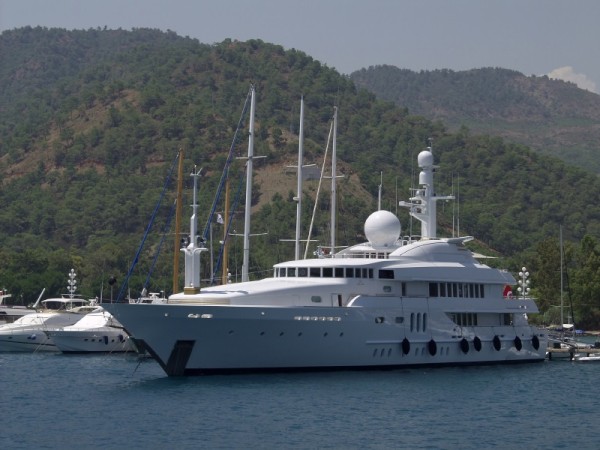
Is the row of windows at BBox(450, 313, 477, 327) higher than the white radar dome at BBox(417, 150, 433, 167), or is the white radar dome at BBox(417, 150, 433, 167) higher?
the white radar dome at BBox(417, 150, 433, 167)

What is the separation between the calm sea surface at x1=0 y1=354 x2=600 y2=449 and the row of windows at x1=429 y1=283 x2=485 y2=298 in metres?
3.60

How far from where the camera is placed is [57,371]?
193 feet

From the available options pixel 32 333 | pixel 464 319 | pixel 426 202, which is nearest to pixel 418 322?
pixel 464 319

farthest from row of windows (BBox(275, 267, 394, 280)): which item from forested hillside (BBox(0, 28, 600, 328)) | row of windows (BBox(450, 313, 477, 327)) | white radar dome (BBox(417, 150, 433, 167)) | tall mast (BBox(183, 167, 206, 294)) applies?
forested hillside (BBox(0, 28, 600, 328))

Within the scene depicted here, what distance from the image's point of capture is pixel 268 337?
165 feet

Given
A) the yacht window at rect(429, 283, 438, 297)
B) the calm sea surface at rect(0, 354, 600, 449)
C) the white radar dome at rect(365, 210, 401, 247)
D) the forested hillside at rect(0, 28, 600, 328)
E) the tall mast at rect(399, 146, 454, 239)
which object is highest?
the forested hillside at rect(0, 28, 600, 328)

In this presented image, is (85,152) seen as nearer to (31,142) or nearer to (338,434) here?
(31,142)

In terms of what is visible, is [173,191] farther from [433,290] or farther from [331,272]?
[331,272]

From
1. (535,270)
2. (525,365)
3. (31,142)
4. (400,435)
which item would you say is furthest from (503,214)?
(400,435)

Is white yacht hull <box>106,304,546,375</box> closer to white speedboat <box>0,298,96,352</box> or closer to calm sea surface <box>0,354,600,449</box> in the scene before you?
calm sea surface <box>0,354,600,449</box>

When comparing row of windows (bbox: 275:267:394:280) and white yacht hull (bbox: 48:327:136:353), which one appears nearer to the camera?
row of windows (bbox: 275:267:394:280)

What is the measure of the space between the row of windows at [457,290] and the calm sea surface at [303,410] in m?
3.60

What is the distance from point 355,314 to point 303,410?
10590 mm

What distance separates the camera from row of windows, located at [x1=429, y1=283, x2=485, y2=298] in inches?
2243
